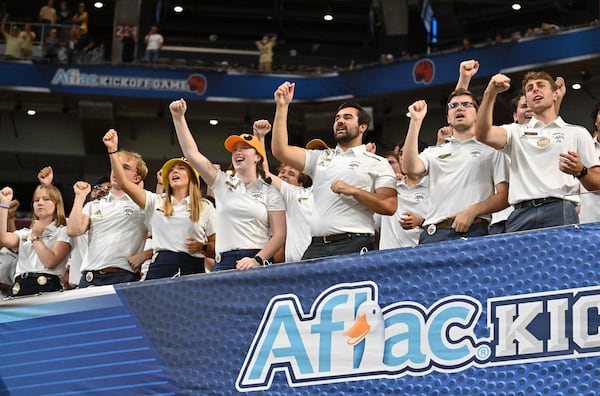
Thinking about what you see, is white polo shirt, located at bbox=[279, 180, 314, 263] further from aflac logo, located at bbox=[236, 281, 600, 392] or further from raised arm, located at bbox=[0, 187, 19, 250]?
raised arm, located at bbox=[0, 187, 19, 250]

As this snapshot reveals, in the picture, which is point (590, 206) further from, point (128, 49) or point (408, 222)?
point (128, 49)

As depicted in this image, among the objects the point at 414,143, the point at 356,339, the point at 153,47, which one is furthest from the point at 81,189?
the point at 153,47

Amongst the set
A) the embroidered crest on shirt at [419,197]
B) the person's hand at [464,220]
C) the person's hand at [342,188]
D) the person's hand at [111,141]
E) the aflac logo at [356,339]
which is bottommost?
the aflac logo at [356,339]

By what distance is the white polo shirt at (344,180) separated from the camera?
5566 millimetres

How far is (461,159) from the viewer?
5441mm

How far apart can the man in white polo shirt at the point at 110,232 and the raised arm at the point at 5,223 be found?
0.83m

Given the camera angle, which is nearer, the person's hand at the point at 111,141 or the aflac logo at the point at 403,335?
the aflac logo at the point at 403,335

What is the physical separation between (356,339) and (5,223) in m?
3.48

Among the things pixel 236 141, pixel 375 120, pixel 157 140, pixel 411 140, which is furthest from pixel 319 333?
pixel 157 140

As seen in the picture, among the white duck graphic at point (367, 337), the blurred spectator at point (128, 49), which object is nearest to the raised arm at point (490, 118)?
the white duck graphic at point (367, 337)

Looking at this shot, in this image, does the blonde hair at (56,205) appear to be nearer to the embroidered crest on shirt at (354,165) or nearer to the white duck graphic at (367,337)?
the embroidered crest on shirt at (354,165)

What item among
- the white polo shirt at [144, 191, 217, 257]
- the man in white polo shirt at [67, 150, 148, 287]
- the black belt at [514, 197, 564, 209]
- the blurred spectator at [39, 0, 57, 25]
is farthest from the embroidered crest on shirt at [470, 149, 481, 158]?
the blurred spectator at [39, 0, 57, 25]

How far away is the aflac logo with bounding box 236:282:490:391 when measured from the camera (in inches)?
180

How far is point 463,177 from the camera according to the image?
5.42m
